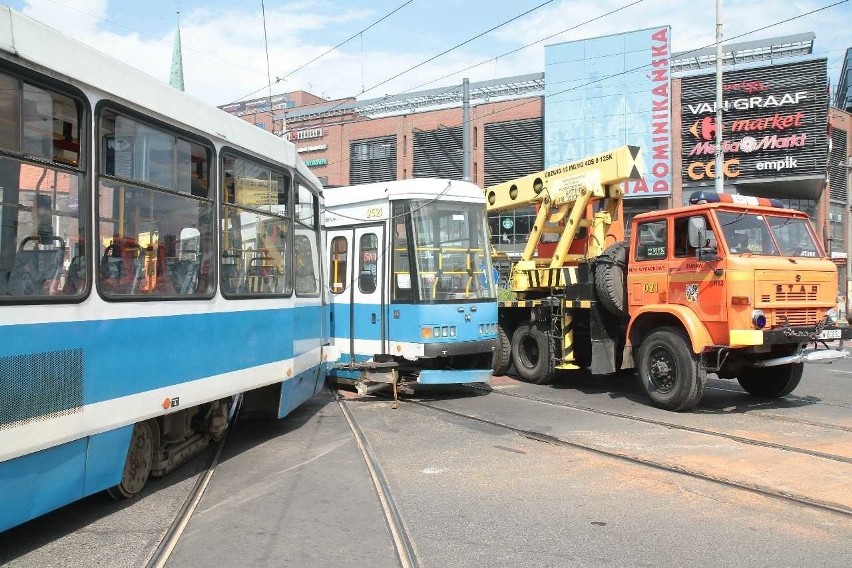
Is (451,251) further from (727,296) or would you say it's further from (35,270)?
(35,270)

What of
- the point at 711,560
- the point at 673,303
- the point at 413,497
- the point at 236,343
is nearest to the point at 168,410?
the point at 236,343

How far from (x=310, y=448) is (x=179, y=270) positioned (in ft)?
8.54

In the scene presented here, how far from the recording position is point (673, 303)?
29.8 feet

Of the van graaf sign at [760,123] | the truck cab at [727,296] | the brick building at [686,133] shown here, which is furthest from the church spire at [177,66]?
the van graaf sign at [760,123]

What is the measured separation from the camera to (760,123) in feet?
104

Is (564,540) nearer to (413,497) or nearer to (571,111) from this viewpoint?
(413,497)

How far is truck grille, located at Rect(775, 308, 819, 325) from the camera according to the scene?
8.35 m

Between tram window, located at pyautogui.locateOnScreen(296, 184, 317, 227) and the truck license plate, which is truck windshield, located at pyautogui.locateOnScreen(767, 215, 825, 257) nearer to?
the truck license plate

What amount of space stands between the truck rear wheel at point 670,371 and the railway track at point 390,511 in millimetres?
3953

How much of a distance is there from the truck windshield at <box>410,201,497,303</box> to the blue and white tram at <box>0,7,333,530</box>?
320 cm

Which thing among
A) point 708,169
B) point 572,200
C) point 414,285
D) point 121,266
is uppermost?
point 708,169

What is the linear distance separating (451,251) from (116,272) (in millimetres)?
5841

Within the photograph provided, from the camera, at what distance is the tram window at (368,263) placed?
10.0 metres

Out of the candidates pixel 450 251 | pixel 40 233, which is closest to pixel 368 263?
pixel 450 251
